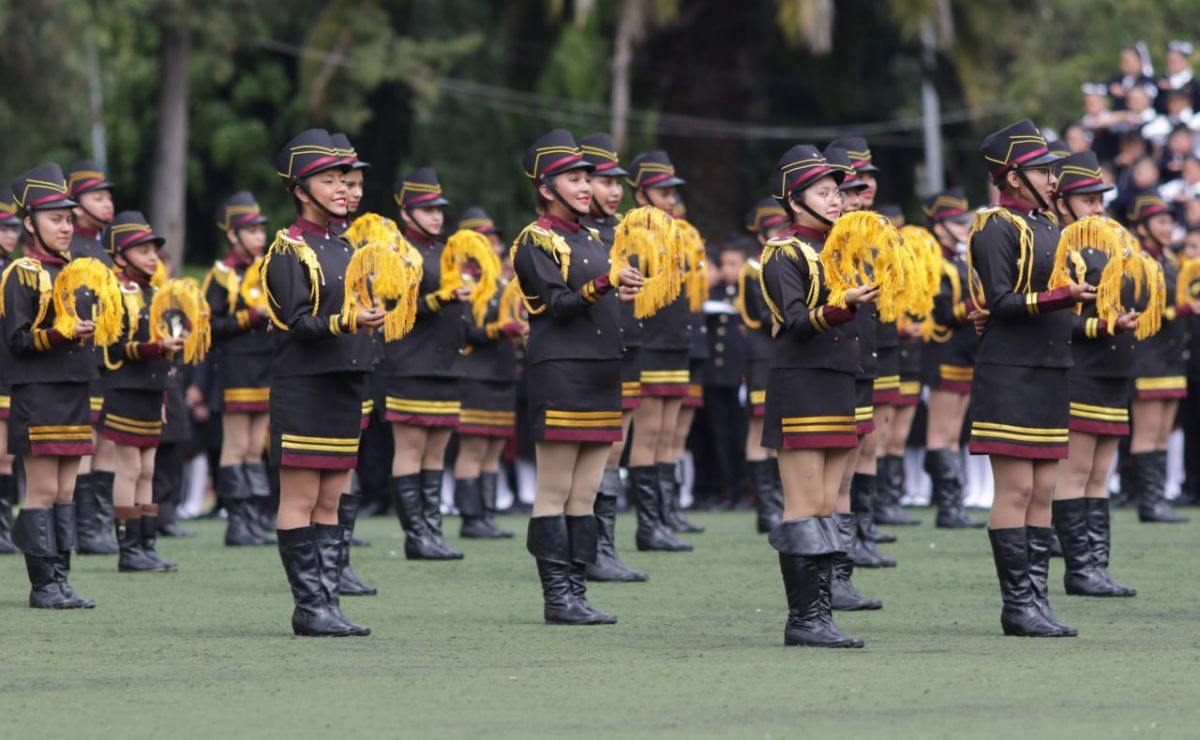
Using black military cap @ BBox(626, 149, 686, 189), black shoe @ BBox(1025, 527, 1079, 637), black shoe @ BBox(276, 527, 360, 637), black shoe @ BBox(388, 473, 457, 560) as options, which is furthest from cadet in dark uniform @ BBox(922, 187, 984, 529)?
black shoe @ BBox(276, 527, 360, 637)

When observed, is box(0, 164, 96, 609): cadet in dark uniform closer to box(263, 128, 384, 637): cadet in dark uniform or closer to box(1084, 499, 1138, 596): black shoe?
box(263, 128, 384, 637): cadet in dark uniform

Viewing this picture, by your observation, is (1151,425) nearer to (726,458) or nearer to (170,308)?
(726,458)

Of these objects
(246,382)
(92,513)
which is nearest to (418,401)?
(246,382)

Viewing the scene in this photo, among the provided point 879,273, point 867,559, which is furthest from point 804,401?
point 867,559

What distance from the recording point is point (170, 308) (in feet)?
45.4

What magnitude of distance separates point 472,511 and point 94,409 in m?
2.93

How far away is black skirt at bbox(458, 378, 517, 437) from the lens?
16.2m

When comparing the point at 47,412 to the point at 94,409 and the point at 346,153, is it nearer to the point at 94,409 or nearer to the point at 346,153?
the point at 346,153

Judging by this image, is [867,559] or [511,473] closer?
[867,559]

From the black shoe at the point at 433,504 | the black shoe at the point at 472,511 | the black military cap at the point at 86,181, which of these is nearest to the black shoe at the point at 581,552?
the black shoe at the point at 433,504

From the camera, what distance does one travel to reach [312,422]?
34.0 ft

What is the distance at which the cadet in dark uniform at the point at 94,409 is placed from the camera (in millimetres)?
13840

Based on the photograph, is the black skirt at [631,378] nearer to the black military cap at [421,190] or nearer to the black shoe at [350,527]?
the black military cap at [421,190]

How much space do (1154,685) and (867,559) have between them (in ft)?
15.8
